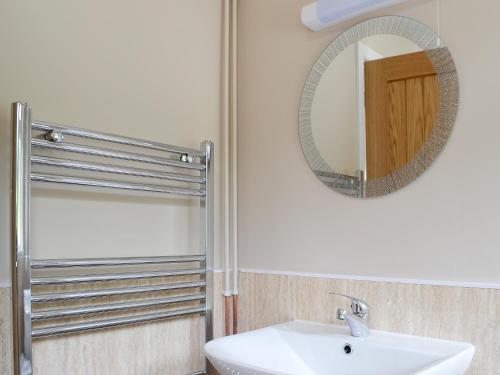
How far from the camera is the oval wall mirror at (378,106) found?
4.93 feet

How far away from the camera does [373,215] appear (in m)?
1.62

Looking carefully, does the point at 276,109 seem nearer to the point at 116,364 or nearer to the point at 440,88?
the point at 440,88

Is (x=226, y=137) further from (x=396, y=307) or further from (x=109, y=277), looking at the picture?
(x=396, y=307)

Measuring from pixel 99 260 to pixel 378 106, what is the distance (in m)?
0.96

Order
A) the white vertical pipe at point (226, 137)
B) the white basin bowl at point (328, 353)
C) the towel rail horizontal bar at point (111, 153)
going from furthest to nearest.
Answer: the white vertical pipe at point (226, 137) < the towel rail horizontal bar at point (111, 153) < the white basin bowl at point (328, 353)

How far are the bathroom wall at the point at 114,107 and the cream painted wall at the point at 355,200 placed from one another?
157 mm

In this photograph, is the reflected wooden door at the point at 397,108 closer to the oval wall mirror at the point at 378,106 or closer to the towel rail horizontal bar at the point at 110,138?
the oval wall mirror at the point at 378,106

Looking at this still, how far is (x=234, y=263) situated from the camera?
1.96 metres

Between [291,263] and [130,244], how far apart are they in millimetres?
553

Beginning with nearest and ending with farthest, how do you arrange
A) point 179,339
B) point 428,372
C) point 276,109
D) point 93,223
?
point 428,372, point 93,223, point 179,339, point 276,109

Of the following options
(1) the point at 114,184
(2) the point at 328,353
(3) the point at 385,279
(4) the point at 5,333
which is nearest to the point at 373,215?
(3) the point at 385,279

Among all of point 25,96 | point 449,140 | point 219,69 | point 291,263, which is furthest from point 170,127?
point 449,140

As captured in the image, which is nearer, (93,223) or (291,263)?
(93,223)

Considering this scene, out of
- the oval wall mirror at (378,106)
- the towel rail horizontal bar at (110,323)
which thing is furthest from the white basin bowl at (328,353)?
the oval wall mirror at (378,106)
